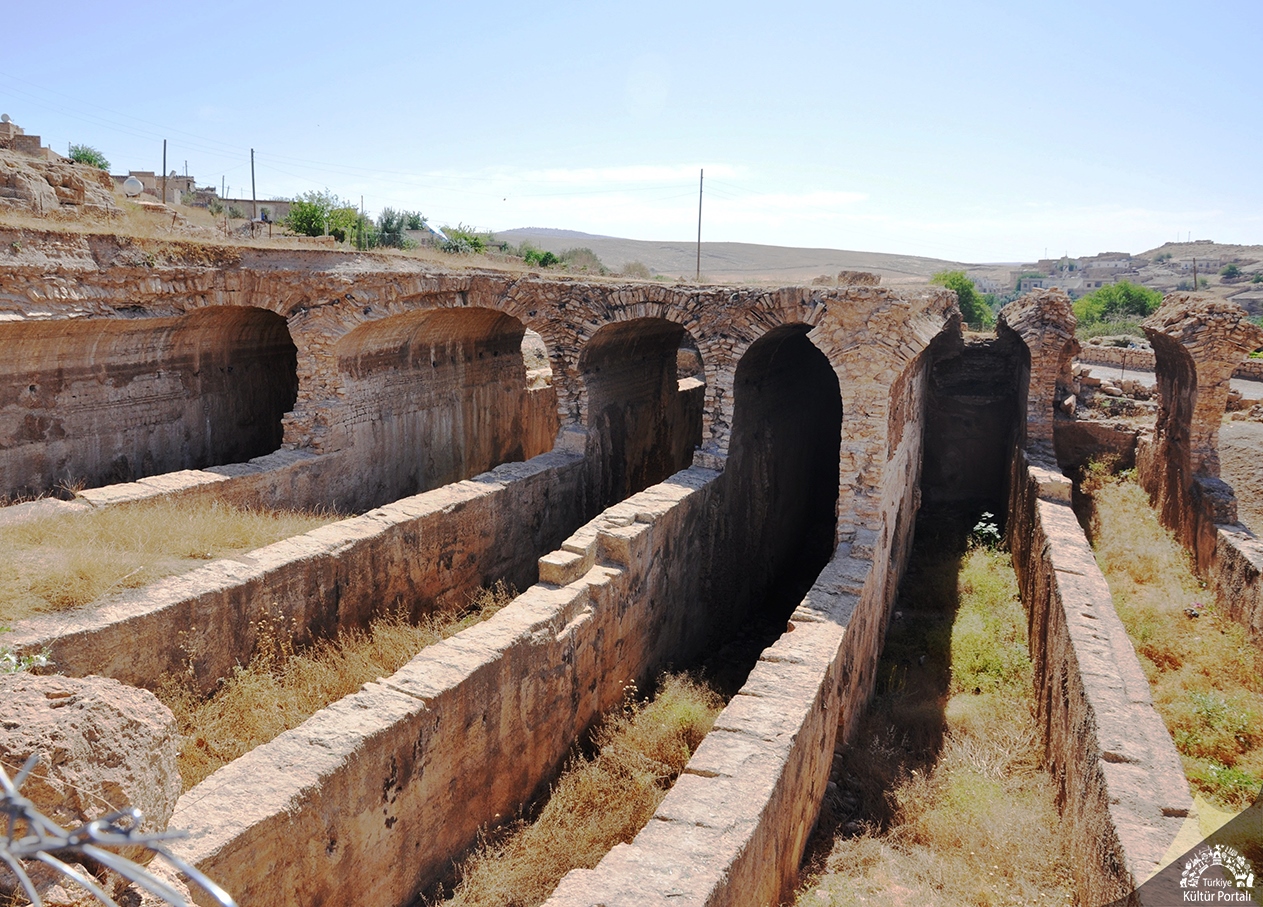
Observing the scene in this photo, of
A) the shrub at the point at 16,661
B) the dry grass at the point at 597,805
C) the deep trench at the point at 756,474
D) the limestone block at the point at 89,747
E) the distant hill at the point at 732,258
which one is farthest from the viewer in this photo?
the distant hill at the point at 732,258

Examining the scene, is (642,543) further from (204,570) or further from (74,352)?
(74,352)

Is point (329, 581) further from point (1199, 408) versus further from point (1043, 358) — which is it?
point (1199, 408)

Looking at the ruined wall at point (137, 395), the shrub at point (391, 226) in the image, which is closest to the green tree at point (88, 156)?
the shrub at point (391, 226)

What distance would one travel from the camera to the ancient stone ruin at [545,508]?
4.44 m

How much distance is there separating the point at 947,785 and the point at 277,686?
491 centimetres

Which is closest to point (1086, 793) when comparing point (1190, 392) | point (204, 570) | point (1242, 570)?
point (1242, 570)

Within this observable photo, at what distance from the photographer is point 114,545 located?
6.46 meters

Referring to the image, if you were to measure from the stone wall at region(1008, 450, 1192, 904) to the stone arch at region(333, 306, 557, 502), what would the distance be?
7812mm

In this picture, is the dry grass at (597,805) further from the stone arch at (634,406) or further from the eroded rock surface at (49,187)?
the eroded rock surface at (49,187)

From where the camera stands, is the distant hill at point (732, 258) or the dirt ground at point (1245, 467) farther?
the distant hill at point (732, 258)

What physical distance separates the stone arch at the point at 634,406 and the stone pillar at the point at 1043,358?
200 inches

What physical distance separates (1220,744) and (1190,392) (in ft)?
19.7

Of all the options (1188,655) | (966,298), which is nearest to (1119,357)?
(966,298)

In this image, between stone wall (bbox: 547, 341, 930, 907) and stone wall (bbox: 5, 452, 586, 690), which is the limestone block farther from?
stone wall (bbox: 5, 452, 586, 690)
